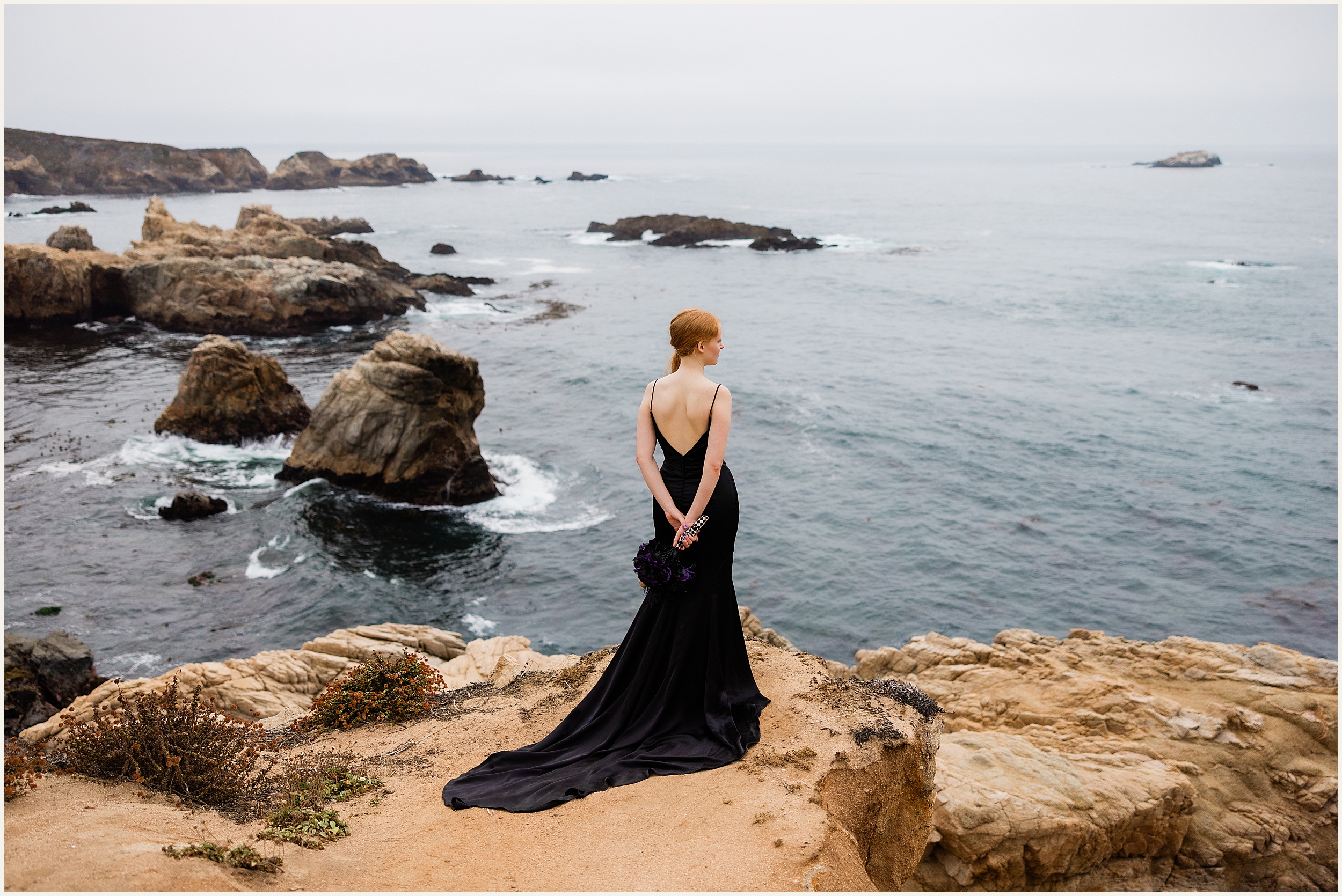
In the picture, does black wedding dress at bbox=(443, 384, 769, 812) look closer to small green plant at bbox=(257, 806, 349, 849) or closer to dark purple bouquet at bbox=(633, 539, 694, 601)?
dark purple bouquet at bbox=(633, 539, 694, 601)

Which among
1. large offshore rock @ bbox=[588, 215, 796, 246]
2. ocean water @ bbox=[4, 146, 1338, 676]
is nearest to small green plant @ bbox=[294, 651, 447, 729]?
ocean water @ bbox=[4, 146, 1338, 676]

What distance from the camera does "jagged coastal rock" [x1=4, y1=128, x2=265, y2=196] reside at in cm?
12138

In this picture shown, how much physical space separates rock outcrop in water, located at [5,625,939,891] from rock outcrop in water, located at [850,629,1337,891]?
296cm

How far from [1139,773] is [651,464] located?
8887 mm

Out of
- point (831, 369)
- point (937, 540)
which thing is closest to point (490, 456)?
point (937, 540)

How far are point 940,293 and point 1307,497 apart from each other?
34973mm

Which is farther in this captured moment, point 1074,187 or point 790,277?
point 1074,187

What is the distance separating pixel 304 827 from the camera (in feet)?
19.0

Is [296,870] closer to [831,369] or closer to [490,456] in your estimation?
[490,456]

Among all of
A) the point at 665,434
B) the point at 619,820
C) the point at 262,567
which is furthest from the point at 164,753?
the point at 262,567

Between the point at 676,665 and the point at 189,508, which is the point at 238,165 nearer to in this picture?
the point at 189,508

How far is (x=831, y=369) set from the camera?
4334cm

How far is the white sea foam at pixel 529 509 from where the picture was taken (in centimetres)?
2670

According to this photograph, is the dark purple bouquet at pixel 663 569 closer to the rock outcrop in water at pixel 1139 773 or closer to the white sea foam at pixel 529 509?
the rock outcrop in water at pixel 1139 773
